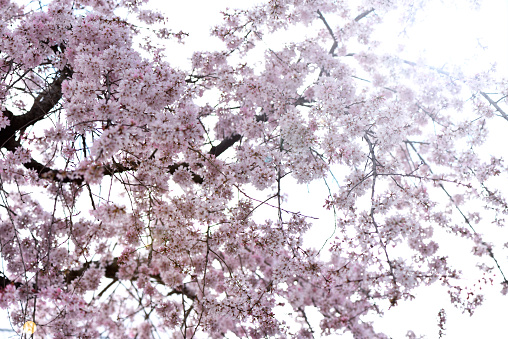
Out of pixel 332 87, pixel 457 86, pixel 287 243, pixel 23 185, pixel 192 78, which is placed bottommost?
pixel 287 243

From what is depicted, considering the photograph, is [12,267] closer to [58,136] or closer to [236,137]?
[58,136]

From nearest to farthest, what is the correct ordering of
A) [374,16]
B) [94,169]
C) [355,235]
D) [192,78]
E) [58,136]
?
1. [94,169]
2. [58,136]
3. [355,235]
4. [192,78]
5. [374,16]

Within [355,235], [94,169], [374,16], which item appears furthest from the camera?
[374,16]

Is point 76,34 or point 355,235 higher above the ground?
point 76,34

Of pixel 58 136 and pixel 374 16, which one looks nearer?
pixel 58 136

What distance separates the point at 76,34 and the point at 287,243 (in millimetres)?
2669

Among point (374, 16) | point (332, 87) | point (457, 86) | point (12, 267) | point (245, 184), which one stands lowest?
point (245, 184)

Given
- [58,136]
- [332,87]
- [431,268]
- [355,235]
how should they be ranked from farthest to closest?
[431,268] → [332,87] → [355,235] → [58,136]

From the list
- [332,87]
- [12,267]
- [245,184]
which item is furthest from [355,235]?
[12,267]

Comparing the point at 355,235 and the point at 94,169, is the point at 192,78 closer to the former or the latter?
the point at 355,235

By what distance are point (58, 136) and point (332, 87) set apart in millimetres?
2780

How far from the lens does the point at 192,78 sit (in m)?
5.31

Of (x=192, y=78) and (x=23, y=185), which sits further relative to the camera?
(x=192, y=78)

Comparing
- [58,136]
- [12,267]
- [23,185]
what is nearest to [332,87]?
[58,136]
